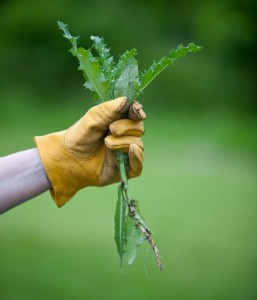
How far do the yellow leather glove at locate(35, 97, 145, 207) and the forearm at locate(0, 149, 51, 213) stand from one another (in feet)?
0.11

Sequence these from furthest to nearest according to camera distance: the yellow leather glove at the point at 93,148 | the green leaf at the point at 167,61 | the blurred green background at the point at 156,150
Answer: the blurred green background at the point at 156,150, the yellow leather glove at the point at 93,148, the green leaf at the point at 167,61

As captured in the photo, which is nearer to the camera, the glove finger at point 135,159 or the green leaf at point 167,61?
the green leaf at point 167,61

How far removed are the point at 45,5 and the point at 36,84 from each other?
1.52 m

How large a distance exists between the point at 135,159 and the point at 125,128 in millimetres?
138

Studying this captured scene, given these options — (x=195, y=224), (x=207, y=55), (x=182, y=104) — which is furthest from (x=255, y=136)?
(x=195, y=224)

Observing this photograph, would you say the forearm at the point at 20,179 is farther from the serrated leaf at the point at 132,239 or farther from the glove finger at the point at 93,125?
the serrated leaf at the point at 132,239

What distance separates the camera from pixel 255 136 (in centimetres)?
962

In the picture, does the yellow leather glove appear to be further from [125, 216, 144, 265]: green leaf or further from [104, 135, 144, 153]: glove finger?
[125, 216, 144, 265]: green leaf

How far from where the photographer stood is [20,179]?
110 inches

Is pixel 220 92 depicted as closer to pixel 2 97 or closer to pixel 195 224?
pixel 2 97

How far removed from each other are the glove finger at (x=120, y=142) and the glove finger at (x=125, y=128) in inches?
0.8

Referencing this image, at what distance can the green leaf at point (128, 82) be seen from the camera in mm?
2738

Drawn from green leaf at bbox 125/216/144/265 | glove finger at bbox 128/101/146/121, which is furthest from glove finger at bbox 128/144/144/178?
green leaf at bbox 125/216/144/265

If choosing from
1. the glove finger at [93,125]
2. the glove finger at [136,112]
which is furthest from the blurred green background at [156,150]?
the glove finger at [136,112]
